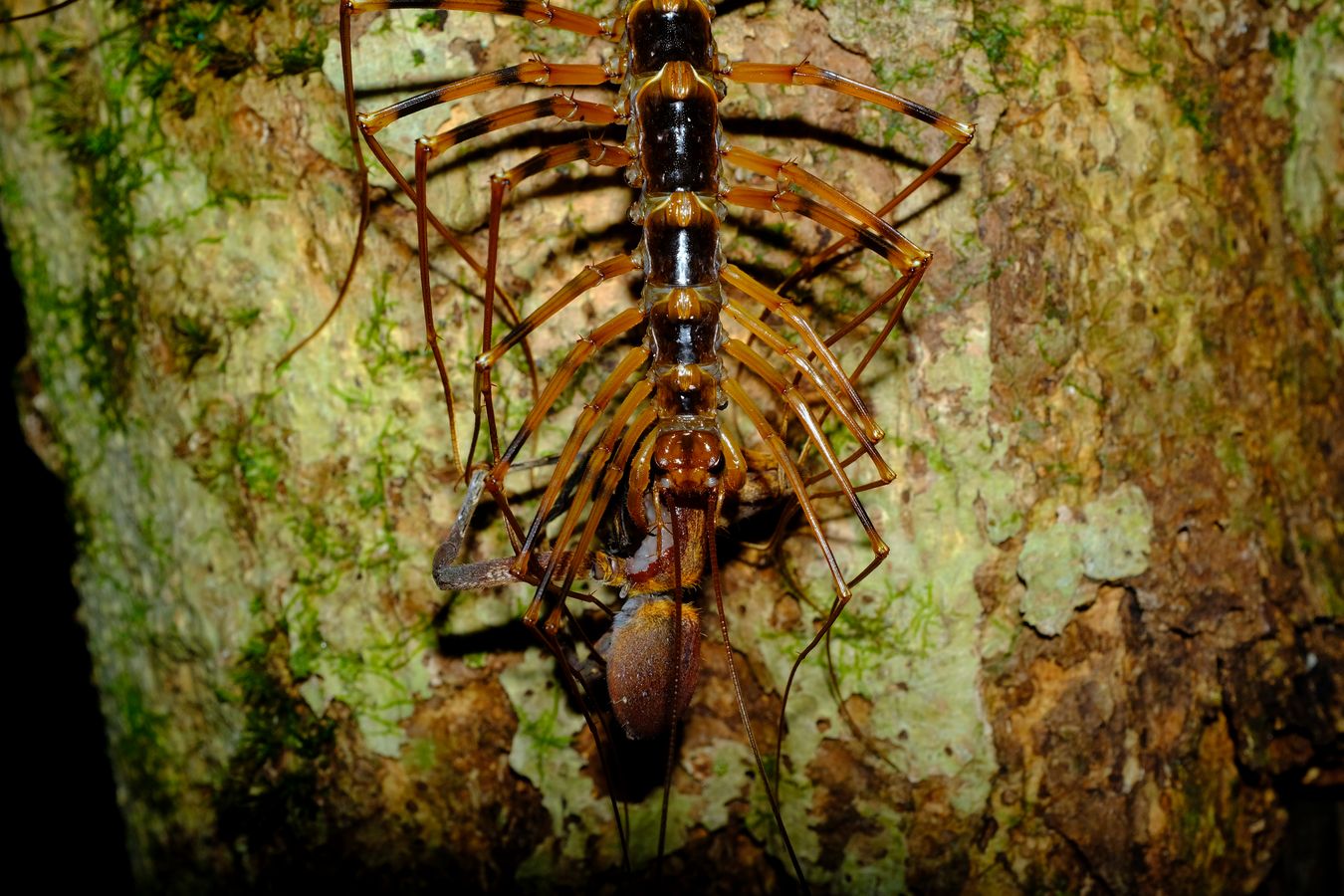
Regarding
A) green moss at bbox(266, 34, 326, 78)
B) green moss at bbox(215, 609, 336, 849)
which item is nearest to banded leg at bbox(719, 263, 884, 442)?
green moss at bbox(266, 34, 326, 78)

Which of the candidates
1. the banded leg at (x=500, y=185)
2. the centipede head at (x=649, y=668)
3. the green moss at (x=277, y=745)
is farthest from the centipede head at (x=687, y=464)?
the green moss at (x=277, y=745)

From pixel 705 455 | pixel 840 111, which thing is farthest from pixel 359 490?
pixel 840 111

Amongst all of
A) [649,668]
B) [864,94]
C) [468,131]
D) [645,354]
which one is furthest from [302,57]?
[649,668]

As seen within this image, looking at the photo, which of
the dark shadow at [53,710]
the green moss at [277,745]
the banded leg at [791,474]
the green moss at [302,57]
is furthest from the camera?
the dark shadow at [53,710]

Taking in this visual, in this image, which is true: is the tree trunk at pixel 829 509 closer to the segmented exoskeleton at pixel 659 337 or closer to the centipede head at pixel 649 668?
the segmented exoskeleton at pixel 659 337

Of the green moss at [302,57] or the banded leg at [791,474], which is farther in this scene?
the green moss at [302,57]

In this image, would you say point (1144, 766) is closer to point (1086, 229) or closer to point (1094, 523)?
point (1094, 523)

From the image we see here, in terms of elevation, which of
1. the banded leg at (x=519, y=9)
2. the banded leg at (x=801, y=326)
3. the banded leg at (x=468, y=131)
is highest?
the banded leg at (x=519, y=9)

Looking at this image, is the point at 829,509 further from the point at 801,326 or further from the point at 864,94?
the point at 864,94
